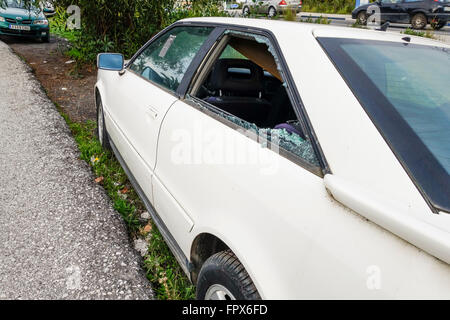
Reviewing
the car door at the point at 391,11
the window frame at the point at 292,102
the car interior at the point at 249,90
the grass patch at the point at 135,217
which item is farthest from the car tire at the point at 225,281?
the car door at the point at 391,11

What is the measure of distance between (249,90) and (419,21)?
58.5 ft

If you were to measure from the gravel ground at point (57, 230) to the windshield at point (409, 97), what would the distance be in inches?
65.0

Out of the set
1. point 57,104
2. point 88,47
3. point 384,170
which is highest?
point 384,170

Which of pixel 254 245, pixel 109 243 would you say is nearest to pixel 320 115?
pixel 254 245

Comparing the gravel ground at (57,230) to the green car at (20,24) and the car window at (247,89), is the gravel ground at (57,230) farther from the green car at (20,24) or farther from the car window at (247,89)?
the green car at (20,24)

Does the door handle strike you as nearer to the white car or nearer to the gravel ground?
the white car

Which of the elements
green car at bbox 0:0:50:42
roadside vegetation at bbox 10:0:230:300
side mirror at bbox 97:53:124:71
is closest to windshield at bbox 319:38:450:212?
roadside vegetation at bbox 10:0:230:300

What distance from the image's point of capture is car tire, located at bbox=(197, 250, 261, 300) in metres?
1.32

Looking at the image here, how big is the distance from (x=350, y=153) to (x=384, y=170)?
4.5 inches

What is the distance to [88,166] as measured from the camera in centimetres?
384

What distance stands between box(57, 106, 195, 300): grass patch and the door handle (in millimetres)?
957

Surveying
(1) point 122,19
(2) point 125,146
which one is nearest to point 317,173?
(2) point 125,146

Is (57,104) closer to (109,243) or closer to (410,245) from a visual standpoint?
(109,243)

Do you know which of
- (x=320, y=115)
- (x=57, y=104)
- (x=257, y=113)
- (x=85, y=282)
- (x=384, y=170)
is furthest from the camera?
(x=57, y=104)
